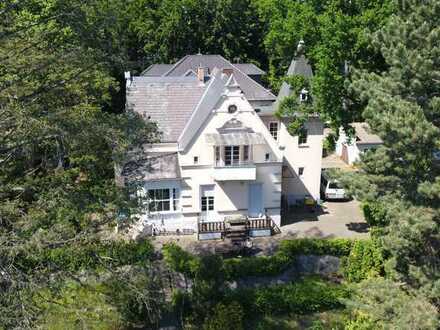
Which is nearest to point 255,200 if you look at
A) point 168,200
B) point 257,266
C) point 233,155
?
point 233,155

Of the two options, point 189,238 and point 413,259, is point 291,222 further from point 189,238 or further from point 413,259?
point 413,259

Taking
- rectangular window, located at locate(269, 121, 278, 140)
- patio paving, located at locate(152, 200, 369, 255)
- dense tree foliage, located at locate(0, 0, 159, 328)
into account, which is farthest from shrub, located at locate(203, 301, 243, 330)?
rectangular window, located at locate(269, 121, 278, 140)

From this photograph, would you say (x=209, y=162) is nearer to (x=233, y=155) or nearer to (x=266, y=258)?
(x=233, y=155)

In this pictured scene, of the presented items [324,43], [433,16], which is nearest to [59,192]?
[433,16]

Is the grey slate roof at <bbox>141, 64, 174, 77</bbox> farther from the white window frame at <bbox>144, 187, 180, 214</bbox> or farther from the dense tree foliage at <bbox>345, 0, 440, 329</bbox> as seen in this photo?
the dense tree foliage at <bbox>345, 0, 440, 329</bbox>

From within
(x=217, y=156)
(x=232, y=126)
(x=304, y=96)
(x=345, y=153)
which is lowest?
(x=217, y=156)
